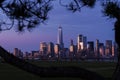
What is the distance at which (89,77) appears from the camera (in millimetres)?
6180

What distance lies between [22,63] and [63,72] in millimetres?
599

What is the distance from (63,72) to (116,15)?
45.2 inches

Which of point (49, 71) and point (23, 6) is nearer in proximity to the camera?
point (49, 71)

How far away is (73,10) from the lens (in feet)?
21.2

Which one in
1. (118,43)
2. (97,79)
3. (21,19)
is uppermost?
(21,19)

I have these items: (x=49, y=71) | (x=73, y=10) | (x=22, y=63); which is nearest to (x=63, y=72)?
(x=49, y=71)

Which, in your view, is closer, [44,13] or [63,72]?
[63,72]

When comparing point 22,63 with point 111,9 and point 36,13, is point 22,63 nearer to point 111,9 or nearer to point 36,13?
point 36,13

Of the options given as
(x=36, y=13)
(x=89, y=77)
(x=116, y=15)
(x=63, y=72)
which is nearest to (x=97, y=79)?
(x=89, y=77)

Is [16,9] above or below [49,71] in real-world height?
above

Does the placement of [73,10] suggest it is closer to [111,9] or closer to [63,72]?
[111,9]

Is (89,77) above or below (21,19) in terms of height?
below

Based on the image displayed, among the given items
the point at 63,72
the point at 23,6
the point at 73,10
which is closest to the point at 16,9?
the point at 23,6

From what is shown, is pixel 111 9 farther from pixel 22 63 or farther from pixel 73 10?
pixel 22 63
